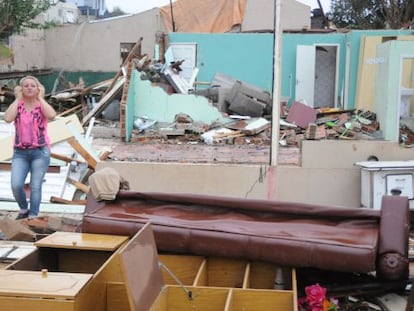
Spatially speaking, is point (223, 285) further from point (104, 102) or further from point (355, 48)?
point (355, 48)

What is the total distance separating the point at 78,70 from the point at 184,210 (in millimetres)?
16875

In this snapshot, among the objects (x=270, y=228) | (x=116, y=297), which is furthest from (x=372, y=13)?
(x=116, y=297)

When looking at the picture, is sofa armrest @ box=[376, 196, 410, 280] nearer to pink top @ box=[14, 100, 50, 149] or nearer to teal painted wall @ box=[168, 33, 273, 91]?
pink top @ box=[14, 100, 50, 149]

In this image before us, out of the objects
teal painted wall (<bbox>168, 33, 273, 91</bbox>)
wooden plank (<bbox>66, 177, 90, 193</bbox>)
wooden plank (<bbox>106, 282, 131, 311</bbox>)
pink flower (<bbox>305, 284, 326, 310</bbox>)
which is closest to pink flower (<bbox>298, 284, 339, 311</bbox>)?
pink flower (<bbox>305, 284, 326, 310</bbox>)

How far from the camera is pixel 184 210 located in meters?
4.25

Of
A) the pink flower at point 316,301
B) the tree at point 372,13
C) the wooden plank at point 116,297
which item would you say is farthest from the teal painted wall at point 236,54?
the wooden plank at point 116,297

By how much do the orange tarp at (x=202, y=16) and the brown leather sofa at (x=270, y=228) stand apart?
1590cm

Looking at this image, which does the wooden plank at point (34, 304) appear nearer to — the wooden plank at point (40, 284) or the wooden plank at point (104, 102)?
the wooden plank at point (40, 284)

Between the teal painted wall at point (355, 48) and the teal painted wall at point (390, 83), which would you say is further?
the teal painted wall at point (355, 48)

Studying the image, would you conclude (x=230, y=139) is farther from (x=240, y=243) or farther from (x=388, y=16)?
(x=388, y=16)

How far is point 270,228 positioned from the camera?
155 inches

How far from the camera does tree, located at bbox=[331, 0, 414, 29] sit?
22562mm

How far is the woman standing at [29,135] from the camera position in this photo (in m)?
5.47

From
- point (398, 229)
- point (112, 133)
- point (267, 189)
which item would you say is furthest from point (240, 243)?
point (112, 133)
